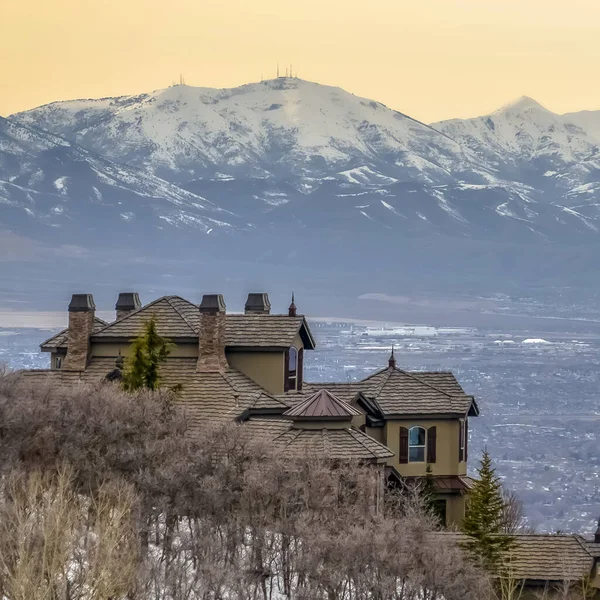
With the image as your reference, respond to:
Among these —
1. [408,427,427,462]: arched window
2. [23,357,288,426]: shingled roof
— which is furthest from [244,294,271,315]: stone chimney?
[408,427,427,462]: arched window

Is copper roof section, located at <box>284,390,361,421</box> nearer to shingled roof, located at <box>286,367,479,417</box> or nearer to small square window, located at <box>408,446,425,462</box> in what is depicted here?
shingled roof, located at <box>286,367,479,417</box>

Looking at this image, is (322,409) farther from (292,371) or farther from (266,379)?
(292,371)

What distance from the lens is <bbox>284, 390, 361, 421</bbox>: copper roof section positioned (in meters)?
52.4

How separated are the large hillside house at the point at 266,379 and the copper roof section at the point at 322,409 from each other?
3287 mm

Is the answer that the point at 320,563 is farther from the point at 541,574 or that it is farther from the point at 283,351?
the point at 283,351

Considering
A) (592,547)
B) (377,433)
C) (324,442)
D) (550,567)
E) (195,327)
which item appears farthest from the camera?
(377,433)

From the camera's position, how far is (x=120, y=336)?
61.9m

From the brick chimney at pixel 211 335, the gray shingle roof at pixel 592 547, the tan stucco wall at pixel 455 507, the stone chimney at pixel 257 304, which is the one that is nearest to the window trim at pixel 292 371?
the brick chimney at pixel 211 335

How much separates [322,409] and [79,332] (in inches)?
501

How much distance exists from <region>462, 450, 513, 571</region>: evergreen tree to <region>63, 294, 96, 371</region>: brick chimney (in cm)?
1529

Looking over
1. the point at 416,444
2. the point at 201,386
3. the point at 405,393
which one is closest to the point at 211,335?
the point at 201,386

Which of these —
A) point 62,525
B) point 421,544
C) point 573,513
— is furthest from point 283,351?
point 573,513

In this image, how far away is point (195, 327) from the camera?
61.0 metres

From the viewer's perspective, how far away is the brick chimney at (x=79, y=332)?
61406 mm
